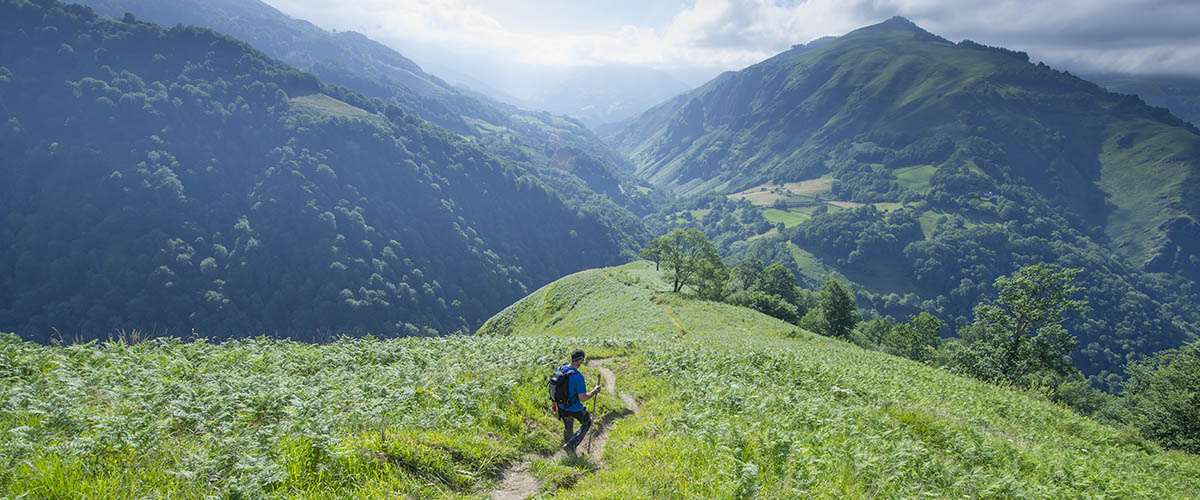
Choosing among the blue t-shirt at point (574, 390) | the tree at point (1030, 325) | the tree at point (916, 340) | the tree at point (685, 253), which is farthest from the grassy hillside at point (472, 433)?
the tree at point (916, 340)

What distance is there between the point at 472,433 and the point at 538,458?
1577 mm

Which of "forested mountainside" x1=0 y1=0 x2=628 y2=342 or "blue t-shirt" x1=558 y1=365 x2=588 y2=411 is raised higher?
"blue t-shirt" x1=558 y1=365 x2=588 y2=411

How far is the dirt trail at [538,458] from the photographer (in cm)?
832

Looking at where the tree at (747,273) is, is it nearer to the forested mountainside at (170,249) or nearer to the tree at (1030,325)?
the tree at (1030,325)

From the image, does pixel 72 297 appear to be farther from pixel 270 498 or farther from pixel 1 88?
pixel 270 498

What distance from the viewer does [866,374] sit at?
19.3m

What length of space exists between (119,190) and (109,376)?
23333cm

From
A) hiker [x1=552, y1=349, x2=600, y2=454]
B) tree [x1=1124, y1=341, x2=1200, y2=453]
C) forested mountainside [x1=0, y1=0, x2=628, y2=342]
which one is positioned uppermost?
hiker [x1=552, y1=349, x2=600, y2=454]

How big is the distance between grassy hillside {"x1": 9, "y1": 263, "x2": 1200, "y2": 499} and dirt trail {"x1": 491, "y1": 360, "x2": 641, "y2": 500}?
0.24 metres

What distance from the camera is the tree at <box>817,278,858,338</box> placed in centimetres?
6569

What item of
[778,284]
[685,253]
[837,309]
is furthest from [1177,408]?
[778,284]

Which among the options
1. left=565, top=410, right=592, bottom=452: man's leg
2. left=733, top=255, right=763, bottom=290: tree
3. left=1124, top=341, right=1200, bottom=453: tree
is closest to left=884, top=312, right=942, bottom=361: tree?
left=733, top=255, right=763, bottom=290: tree

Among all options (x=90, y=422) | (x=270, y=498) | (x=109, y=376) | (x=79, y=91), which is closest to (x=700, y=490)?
(x=270, y=498)

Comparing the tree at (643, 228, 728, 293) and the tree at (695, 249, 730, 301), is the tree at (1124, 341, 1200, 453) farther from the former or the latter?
the tree at (643, 228, 728, 293)
